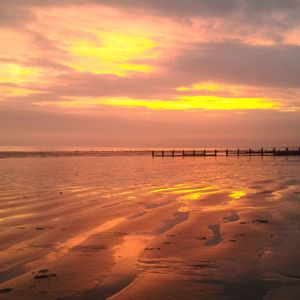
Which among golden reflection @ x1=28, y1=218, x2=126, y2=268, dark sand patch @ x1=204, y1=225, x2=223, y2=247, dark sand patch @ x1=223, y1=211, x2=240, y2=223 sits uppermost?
dark sand patch @ x1=223, y1=211, x2=240, y2=223

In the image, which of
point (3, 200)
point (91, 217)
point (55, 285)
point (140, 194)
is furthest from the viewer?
point (140, 194)

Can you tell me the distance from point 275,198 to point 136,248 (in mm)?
7694

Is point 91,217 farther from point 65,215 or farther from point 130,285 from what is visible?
point 130,285

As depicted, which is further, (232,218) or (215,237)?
(232,218)

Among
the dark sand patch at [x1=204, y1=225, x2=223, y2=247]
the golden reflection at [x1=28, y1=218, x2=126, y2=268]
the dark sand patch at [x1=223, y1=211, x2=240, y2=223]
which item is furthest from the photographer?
the dark sand patch at [x1=223, y1=211, x2=240, y2=223]

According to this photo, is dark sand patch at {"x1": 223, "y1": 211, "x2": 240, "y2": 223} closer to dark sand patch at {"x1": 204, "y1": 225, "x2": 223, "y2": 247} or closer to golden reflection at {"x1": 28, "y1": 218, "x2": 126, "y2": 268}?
dark sand patch at {"x1": 204, "y1": 225, "x2": 223, "y2": 247}

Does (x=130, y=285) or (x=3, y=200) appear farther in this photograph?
(x=3, y=200)

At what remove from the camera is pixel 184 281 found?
5.13 m

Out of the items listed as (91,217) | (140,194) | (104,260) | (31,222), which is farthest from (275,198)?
(104,260)

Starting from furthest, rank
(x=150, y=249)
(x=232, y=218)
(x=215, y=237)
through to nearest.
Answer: (x=232, y=218)
(x=215, y=237)
(x=150, y=249)

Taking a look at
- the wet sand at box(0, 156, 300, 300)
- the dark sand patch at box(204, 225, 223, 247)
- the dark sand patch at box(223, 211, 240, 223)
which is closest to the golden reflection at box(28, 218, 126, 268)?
the wet sand at box(0, 156, 300, 300)

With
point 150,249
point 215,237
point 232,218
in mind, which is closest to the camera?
point 150,249

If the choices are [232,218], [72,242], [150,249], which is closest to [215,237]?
[150,249]

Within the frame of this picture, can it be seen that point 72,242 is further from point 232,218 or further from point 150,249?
point 232,218
